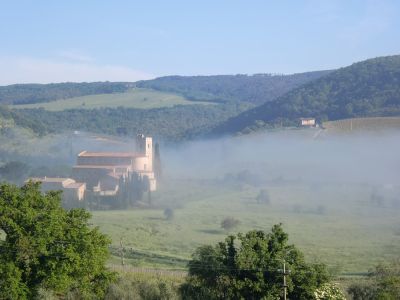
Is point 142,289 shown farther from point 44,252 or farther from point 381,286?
point 381,286

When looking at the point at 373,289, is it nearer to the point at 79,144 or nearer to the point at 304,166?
the point at 304,166

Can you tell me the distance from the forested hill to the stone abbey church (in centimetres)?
5973

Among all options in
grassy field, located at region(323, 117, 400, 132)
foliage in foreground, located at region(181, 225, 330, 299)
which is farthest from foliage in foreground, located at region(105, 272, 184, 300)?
grassy field, located at region(323, 117, 400, 132)

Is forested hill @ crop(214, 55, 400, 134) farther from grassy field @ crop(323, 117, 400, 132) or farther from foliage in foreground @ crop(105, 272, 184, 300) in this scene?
A: foliage in foreground @ crop(105, 272, 184, 300)

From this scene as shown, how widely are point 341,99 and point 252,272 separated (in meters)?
134

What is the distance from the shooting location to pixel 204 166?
10719 cm

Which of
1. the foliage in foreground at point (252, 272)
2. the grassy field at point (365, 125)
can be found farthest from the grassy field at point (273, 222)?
the grassy field at point (365, 125)

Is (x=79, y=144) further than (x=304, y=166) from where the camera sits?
Yes

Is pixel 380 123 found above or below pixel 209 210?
above

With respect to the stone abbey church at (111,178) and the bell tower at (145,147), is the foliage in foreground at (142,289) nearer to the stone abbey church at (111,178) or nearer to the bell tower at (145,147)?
the stone abbey church at (111,178)

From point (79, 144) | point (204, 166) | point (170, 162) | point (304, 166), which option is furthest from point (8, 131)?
point (304, 166)

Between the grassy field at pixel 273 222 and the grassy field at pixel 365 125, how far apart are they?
35.8 meters

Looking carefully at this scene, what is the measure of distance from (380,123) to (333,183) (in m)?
36.1

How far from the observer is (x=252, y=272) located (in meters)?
21.2
